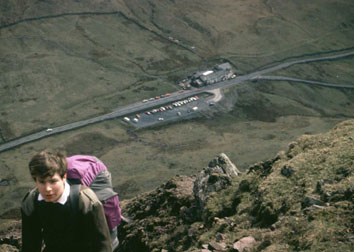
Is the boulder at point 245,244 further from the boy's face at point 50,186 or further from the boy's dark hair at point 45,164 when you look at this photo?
the boy's dark hair at point 45,164

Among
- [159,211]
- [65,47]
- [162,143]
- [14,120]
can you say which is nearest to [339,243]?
[159,211]

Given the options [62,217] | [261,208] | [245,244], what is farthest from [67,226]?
[261,208]

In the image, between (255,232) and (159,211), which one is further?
(159,211)

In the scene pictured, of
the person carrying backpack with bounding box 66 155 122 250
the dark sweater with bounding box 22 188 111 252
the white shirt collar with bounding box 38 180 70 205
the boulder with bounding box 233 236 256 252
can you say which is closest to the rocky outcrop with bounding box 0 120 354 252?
the boulder with bounding box 233 236 256 252

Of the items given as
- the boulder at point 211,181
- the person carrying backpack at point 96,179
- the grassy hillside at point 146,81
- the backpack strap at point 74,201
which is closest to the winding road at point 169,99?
the grassy hillside at point 146,81

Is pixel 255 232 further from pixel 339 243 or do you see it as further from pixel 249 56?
pixel 249 56

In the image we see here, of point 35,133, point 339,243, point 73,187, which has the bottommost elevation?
point 35,133

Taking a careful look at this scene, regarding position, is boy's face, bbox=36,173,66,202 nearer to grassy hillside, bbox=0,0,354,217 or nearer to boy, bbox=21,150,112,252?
boy, bbox=21,150,112,252
